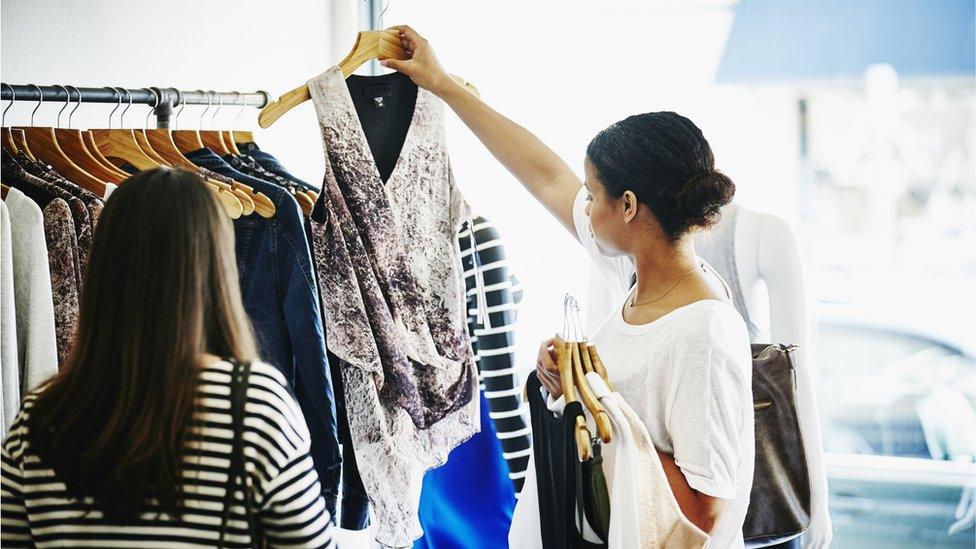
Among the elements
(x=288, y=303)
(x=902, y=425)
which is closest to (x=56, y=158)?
(x=288, y=303)

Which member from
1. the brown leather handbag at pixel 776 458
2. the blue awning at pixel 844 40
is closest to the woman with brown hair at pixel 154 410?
the brown leather handbag at pixel 776 458

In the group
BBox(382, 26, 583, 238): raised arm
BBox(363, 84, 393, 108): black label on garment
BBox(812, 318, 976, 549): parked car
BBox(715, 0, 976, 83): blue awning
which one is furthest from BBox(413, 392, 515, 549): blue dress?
BBox(715, 0, 976, 83): blue awning

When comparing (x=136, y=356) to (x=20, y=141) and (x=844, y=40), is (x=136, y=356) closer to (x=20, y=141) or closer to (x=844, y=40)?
(x=20, y=141)

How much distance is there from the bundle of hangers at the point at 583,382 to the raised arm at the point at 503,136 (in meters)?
0.44

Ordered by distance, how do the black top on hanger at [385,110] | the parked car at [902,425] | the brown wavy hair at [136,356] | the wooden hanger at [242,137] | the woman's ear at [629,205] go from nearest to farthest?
the brown wavy hair at [136,356] < the woman's ear at [629,205] < the black top on hanger at [385,110] < the wooden hanger at [242,137] < the parked car at [902,425]

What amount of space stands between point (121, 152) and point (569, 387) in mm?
1048

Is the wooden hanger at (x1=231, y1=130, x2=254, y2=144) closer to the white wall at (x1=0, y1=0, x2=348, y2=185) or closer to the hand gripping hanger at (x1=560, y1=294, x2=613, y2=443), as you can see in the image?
the white wall at (x1=0, y1=0, x2=348, y2=185)

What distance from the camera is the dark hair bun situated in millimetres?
1418

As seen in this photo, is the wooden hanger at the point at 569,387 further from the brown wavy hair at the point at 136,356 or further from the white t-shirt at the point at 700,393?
the brown wavy hair at the point at 136,356

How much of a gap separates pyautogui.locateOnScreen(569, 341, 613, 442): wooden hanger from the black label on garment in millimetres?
698

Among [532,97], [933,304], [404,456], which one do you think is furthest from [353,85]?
[933,304]

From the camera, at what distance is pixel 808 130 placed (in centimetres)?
288

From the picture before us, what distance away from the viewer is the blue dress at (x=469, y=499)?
2.11m

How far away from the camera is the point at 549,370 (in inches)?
61.5
